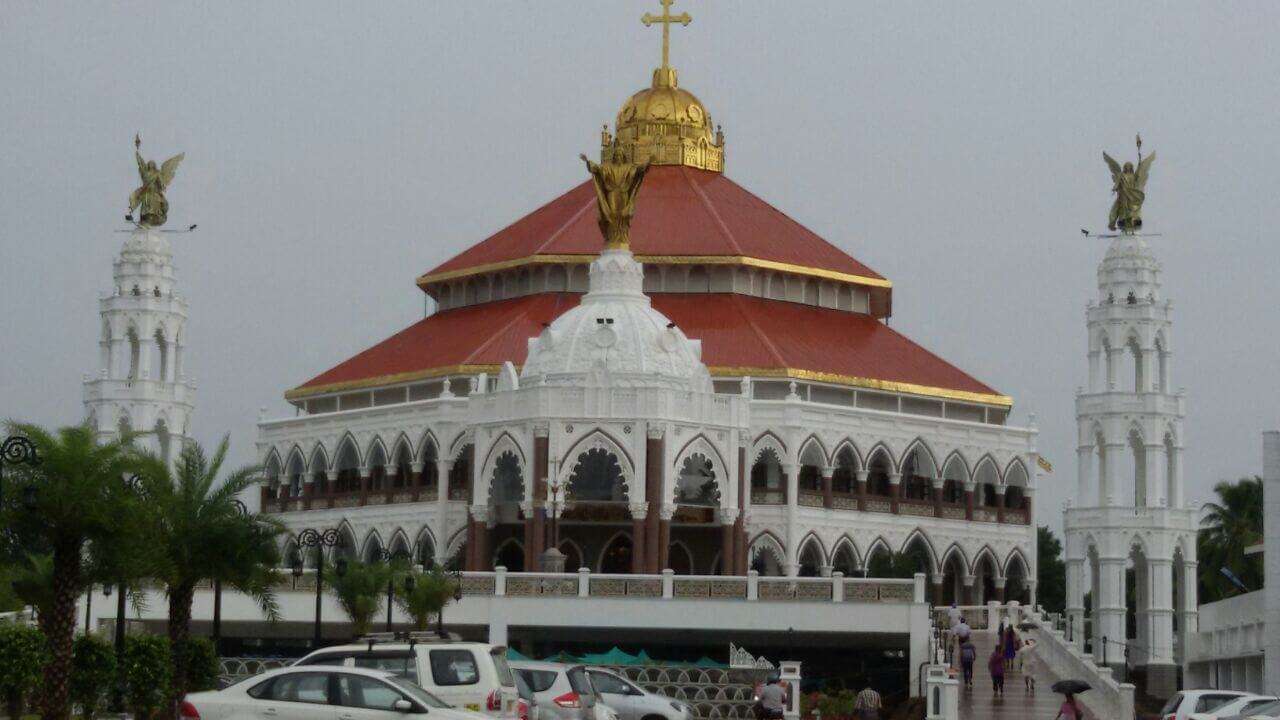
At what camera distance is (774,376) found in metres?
80.2

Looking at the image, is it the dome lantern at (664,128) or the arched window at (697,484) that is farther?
the dome lantern at (664,128)

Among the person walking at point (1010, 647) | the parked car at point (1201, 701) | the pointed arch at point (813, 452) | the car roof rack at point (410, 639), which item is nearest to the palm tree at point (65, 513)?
the car roof rack at point (410, 639)

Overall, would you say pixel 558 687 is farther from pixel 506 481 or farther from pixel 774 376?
pixel 774 376

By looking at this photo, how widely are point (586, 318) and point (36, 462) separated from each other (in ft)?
120

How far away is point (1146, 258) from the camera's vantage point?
86688 millimetres

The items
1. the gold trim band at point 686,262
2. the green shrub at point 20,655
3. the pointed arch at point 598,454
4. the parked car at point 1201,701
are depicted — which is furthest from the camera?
the gold trim band at point 686,262

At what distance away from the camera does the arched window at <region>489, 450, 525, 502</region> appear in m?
73.6

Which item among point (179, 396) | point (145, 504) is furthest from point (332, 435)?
point (145, 504)

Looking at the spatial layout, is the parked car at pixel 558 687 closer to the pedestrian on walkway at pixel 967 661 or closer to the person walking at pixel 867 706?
the person walking at pixel 867 706

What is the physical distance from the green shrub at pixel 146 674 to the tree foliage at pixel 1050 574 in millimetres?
71655

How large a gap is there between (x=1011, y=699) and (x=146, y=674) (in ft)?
60.7

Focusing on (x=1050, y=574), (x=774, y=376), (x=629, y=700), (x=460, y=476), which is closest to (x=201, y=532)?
(x=629, y=700)

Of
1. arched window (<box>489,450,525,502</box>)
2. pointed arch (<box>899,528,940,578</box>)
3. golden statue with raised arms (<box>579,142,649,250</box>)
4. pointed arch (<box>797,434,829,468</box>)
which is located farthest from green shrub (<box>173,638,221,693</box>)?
pointed arch (<box>899,528,940,578</box>)

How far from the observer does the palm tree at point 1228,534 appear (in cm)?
9062
